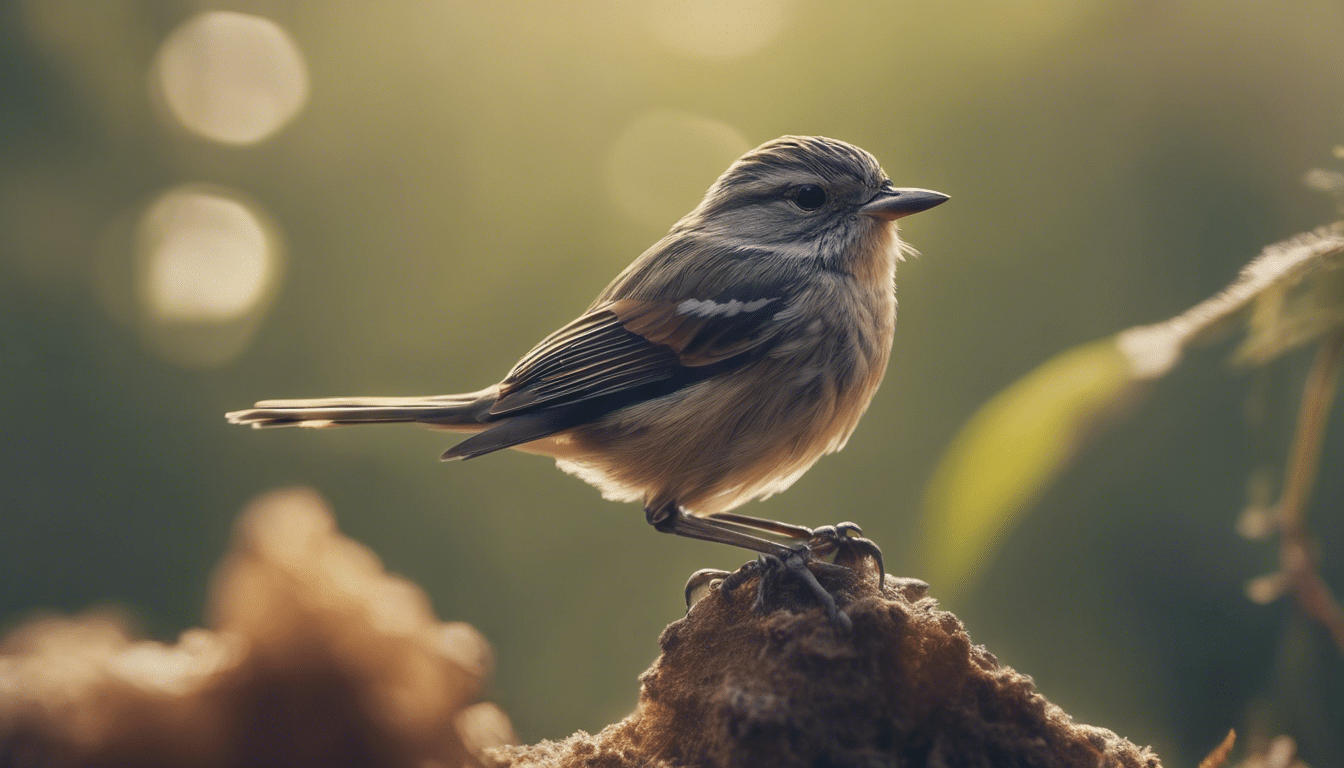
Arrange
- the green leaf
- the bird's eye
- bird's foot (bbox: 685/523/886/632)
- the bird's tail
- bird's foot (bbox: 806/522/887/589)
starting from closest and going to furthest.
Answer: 1. the green leaf
2. bird's foot (bbox: 685/523/886/632)
3. bird's foot (bbox: 806/522/887/589)
4. the bird's tail
5. the bird's eye

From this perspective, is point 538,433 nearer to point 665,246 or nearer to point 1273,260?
point 665,246

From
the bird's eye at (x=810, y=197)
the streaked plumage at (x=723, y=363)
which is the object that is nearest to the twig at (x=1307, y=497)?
the streaked plumage at (x=723, y=363)

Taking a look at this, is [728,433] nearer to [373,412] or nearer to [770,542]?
[770,542]

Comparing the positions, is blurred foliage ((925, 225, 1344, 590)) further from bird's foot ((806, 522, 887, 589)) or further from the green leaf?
bird's foot ((806, 522, 887, 589))

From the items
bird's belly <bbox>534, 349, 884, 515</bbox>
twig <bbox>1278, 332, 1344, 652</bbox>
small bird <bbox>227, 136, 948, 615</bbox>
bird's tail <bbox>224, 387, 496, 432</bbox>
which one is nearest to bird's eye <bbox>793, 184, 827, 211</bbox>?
small bird <bbox>227, 136, 948, 615</bbox>

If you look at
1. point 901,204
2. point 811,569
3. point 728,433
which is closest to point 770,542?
point 811,569

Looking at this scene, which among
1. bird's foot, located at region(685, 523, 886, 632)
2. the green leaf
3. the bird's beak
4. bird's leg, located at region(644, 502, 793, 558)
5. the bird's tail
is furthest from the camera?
the bird's beak

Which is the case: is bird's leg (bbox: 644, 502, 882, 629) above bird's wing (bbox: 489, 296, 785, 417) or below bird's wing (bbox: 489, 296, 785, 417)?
below
